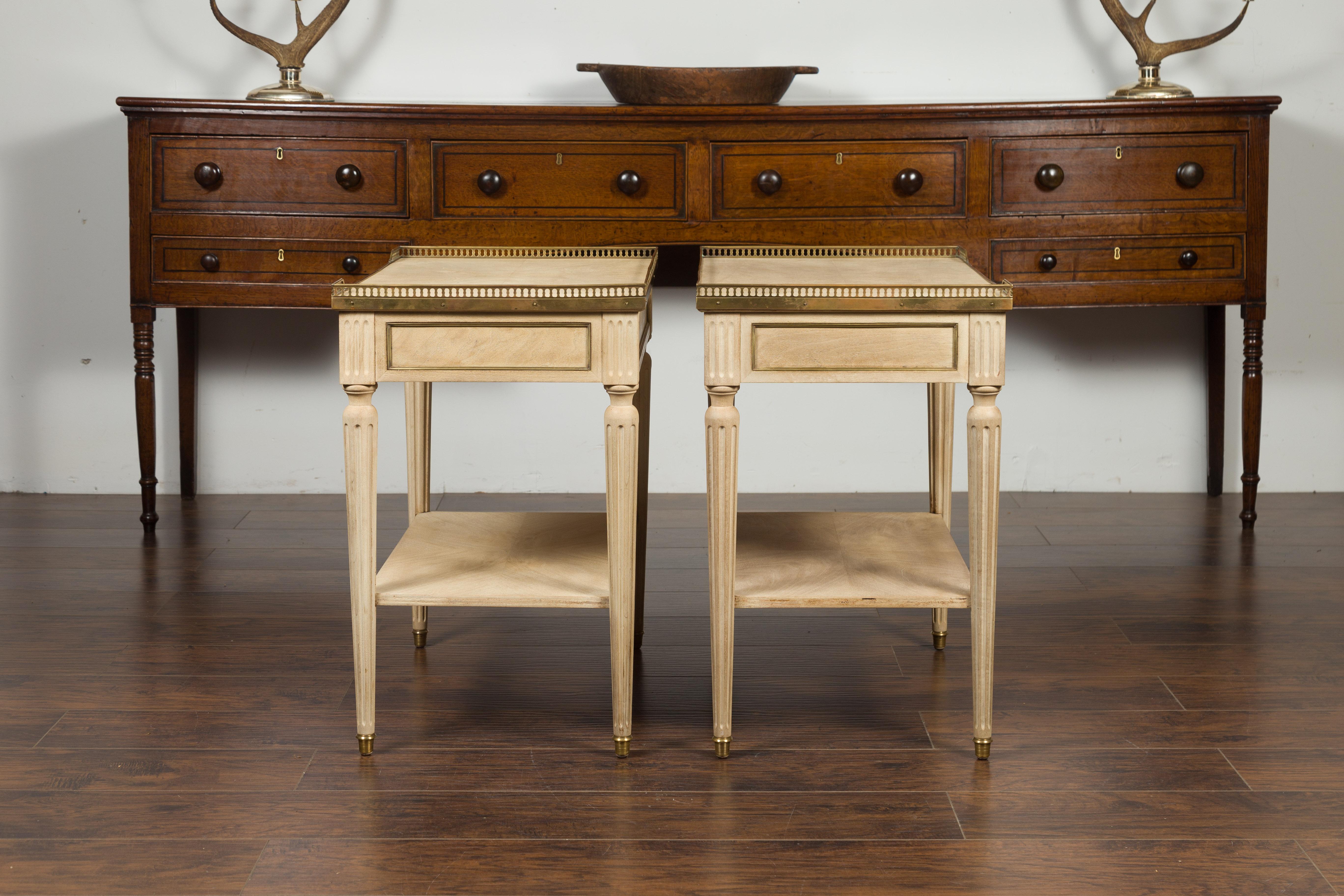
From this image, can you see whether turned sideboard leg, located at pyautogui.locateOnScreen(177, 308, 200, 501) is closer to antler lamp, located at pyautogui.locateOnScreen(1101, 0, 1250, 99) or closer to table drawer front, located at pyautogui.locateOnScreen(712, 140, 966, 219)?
table drawer front, located at pyautogui.locateOnScreen(712, 140, 966, 219)

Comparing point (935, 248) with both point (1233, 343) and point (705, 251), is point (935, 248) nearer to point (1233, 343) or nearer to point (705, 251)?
point (705, 251)

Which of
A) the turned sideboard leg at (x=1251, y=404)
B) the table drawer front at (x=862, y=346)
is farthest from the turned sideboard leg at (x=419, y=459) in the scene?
the turned sideboard leg at (x=1251, y=404)

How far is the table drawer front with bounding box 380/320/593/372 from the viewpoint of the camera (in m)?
1.75

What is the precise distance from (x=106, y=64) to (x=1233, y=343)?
9.79ft

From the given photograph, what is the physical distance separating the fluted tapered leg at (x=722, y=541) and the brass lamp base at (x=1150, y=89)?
1643 mm

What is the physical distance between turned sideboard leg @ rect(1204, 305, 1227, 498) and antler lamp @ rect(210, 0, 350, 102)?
228 cm

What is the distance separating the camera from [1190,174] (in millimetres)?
A: 2809

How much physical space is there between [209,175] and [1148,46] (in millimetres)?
2153

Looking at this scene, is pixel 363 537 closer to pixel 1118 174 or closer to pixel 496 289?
pixel 496 289

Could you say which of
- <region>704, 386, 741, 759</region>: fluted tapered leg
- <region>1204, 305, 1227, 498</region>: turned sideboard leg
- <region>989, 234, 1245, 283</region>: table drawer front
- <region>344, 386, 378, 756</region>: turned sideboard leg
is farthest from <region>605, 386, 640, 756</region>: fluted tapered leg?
<region>1204, 305, 1227, 498</region>: turned sideboard leg

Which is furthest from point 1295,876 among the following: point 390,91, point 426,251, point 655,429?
point 390,91

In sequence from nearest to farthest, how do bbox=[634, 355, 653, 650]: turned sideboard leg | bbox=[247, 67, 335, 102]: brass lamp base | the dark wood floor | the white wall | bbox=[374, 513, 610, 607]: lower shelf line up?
the dark wood floor
bbox=[374, 513, 610, 607]: lower shelf
bbox=[634, 355, 653, 650]: turned sideboard leg
bbox=[247, 67, 335, 102]: brass lamp base
the white wall

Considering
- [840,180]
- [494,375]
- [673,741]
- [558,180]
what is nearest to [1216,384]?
[840,180]

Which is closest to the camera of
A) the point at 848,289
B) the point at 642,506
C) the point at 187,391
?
the point at 848,289
